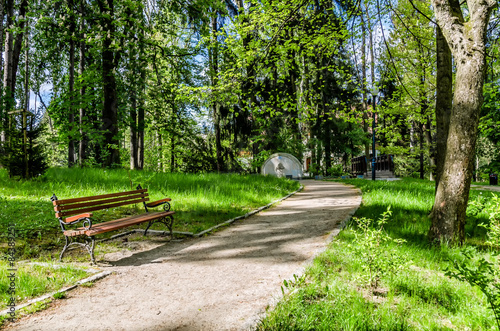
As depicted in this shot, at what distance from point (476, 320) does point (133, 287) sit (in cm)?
333

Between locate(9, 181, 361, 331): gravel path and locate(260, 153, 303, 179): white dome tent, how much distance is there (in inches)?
470

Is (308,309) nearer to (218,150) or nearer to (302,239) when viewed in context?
(302,239)

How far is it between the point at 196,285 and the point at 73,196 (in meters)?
5.24

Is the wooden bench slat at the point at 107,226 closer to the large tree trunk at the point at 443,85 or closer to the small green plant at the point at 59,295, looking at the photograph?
the small green plant at the point at 59,295

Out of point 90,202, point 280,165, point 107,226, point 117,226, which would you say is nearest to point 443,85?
point 117,226

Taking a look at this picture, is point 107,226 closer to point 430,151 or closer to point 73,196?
point 73,196

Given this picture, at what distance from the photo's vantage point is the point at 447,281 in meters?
3.36

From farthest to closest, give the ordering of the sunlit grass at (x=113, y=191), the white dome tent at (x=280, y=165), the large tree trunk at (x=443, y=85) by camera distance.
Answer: the white dome tent at (x=280, y=165) < the large tree trunk at (x=443, y=85) < the sunlit grass at (x=113, y=191)

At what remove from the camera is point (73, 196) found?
24.2ft

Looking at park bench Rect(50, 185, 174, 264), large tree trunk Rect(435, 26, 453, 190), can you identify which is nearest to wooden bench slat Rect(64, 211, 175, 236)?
park bench Rect(50, 185, 174, 264)

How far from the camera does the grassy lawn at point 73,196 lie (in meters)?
3.72

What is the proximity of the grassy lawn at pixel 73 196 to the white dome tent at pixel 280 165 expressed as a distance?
18.1ft

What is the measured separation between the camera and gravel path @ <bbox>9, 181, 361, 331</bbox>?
9.01ft

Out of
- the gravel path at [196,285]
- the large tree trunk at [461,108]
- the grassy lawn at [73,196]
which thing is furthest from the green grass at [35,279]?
the large tree trunk at [461,108]
